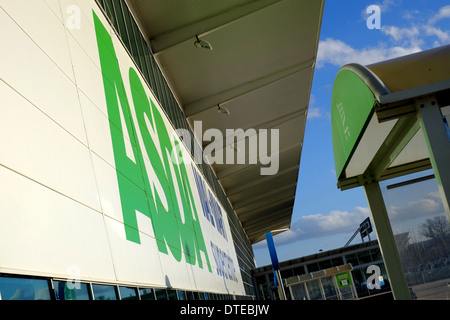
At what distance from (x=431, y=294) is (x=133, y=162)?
182 inches

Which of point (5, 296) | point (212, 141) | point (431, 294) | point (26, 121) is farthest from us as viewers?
point (212, 141)

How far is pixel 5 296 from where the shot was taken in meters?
3.43

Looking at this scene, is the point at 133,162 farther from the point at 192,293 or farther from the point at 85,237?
the point at 192,293

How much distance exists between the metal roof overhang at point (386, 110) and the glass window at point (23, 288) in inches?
102

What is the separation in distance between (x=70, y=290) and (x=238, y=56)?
12300 millimetres

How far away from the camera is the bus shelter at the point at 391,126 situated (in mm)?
3369

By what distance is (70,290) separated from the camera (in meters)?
4.38

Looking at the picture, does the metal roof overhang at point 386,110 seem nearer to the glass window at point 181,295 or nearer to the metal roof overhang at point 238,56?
the glass window at point 181,295

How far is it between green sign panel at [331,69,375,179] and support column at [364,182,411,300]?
48cm

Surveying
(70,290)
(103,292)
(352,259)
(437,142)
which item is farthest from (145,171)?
(352,259)
